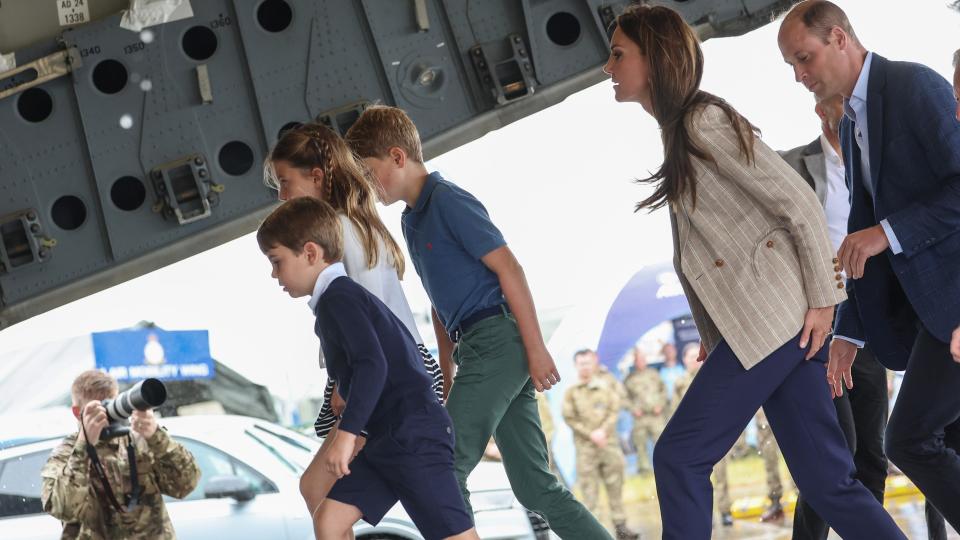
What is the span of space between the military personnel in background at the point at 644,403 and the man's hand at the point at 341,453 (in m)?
5.10

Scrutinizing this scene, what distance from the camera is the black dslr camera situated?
3.12 m

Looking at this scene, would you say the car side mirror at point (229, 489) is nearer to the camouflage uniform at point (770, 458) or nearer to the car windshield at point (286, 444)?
the car windshield at point (286, 444)

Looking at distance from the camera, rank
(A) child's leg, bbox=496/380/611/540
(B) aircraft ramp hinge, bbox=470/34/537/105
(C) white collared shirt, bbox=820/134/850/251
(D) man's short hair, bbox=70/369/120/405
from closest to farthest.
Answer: (A) child's leg, bbox=496/380/611/540
(C) white collared shirt, bbox=820/134/850/251
(D) man's short hair, bbox=70/369/120/405
(B) aircraft ramp hinge, bbox=470/34/537/105

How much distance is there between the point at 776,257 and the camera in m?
2.22

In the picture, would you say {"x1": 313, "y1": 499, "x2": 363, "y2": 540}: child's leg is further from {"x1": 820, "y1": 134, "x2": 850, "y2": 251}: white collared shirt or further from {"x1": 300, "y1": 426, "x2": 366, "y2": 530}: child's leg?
{"x1": 820, "y1": 134, "x2": 850, "y2": 251}: white collared shirt

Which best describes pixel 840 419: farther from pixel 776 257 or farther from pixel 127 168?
pixel 127 168

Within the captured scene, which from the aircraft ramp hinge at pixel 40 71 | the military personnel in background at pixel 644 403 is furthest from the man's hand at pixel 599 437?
the aircraft ramp hinge at pixel 40 71

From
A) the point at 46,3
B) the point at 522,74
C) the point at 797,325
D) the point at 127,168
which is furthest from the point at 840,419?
the point at 46,3

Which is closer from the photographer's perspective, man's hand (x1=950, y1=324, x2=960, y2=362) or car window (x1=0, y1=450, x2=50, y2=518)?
man's hand (x1=950, y1=324, x2=960, y2=362)

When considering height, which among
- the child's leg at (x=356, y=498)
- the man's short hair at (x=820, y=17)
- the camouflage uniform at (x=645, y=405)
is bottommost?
the camouflage uniform at (x=645, y=405)

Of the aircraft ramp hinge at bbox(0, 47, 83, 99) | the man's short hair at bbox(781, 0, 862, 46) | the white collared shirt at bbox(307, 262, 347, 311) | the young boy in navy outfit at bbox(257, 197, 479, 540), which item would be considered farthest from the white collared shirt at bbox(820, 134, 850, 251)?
the aircraft ramp hinge at bbox(0, 47, 83, 99)

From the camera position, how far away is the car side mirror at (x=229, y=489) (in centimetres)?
464

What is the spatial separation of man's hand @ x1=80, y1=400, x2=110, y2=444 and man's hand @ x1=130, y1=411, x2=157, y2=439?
0.33 feet

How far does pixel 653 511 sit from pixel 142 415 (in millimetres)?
4130
